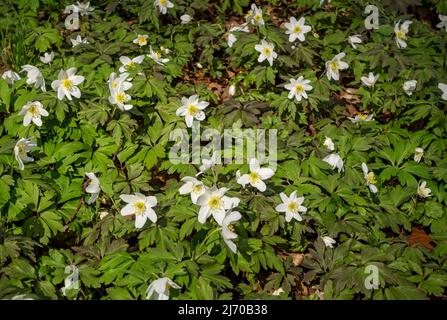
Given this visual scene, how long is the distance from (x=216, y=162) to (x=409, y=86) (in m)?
2.03

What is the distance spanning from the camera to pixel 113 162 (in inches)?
127

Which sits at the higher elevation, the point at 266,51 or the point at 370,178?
the point at 266,51

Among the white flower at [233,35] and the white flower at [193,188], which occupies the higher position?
the white flower at [233,35]

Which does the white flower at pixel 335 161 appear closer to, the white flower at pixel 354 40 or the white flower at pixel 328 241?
the white flower at pixel 328 241

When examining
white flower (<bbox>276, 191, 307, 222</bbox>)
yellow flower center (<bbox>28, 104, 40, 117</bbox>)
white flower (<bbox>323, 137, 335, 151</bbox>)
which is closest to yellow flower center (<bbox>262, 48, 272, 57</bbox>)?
white flower (<bbox>323, 137, 335, 151</bbox>)

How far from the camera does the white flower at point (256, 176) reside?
288 cm

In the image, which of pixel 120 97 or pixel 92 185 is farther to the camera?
pixel 120 97

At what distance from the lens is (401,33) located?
431 cm

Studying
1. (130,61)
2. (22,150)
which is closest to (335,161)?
(130,61)

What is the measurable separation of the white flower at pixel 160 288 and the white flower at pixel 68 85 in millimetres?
1639

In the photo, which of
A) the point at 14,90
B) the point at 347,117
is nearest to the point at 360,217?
the point at 347,117

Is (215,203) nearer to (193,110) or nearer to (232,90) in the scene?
(193,110)

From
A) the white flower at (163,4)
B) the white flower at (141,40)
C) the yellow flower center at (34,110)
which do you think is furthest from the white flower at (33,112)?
the white flower at (163,4)

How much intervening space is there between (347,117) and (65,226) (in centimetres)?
261
